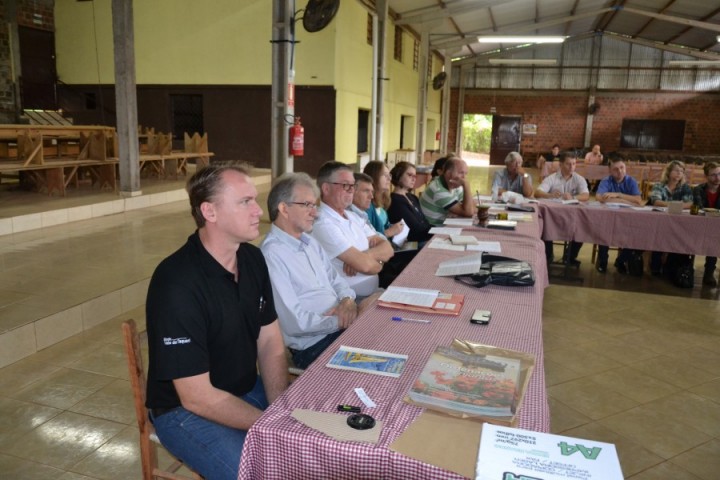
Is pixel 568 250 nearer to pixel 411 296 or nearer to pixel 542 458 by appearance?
pixel 411 296

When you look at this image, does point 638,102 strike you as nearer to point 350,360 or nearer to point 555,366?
point 555,366

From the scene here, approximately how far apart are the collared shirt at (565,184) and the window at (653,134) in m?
15.7

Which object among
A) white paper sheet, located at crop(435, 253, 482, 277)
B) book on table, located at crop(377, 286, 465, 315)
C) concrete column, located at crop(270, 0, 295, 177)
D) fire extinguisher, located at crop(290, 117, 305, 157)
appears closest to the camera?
book on table, located at crop(377, 286, 465, 315)

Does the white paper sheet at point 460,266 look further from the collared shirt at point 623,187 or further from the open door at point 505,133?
the open door at point 505,133

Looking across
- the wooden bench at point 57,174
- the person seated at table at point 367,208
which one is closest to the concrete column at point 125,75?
the wooden bench at point 57,174

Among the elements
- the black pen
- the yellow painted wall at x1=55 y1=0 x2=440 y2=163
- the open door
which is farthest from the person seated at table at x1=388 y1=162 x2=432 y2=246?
the open door

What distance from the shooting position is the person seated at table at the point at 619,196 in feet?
18.5

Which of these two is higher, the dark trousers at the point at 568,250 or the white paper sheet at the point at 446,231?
the white paper sheet at the point at 446,231

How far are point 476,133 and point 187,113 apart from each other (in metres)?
15.6

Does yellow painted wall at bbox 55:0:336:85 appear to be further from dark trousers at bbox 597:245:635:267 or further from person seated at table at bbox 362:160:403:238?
person seated at table at bbox 362:160:403:238

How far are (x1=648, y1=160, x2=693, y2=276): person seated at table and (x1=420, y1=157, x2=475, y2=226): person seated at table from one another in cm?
221

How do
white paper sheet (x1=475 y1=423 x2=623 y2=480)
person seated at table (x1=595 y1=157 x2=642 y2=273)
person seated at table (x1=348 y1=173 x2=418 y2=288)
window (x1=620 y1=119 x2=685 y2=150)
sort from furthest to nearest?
window (x1=620 y1=119 x2=685 y2=150), person seated at table (x1=595 y1=157 x2=642 y2=273), person seated at table (x1=348 y1=173 x2=418 y2=288), white paper sheet (x1=475 y1=423 x2=623 y2=480)

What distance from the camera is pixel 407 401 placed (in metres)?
1.35

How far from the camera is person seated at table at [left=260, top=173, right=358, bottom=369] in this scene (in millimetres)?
2180
